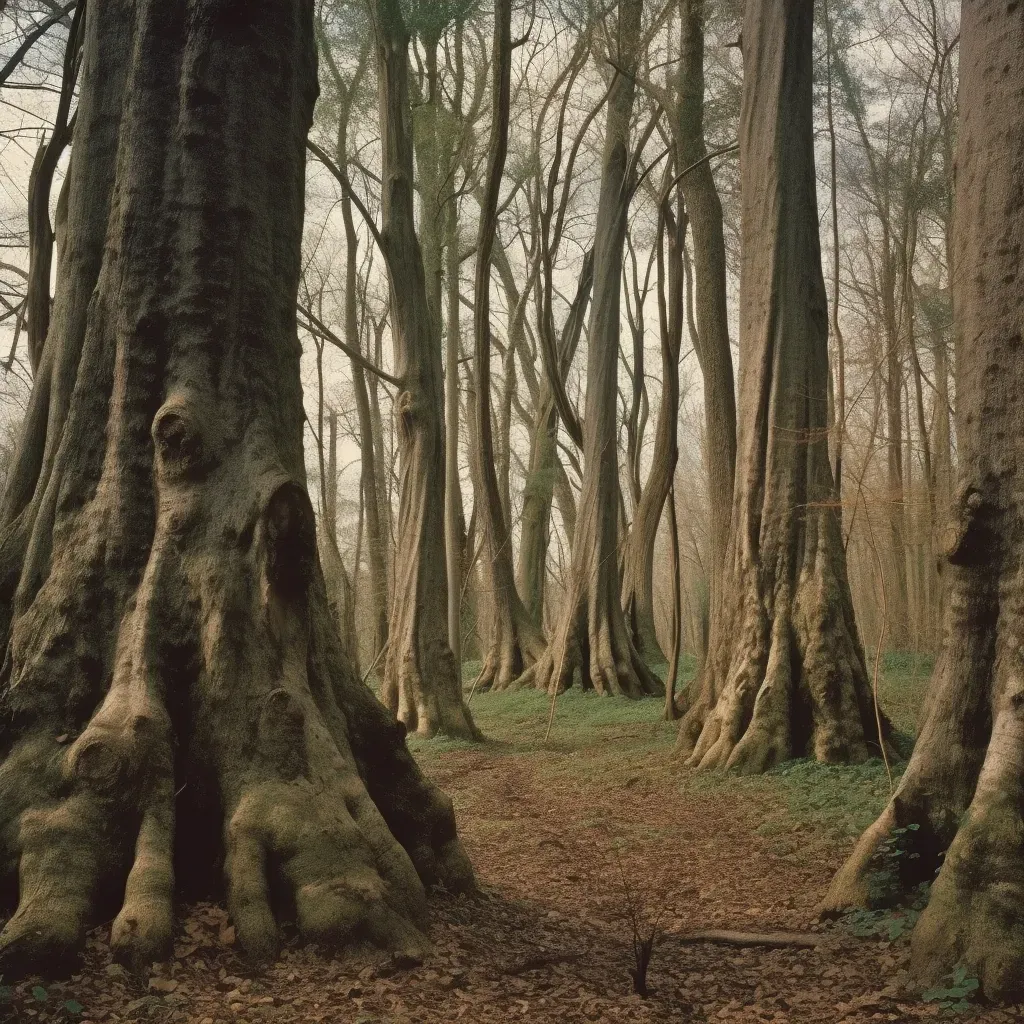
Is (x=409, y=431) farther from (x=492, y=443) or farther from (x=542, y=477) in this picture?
(x=542, y=477)

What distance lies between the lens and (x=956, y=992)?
3.08m

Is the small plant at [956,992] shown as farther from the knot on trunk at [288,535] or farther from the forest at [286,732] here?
the knot on trunk at [288,535]

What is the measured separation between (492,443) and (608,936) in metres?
9.35

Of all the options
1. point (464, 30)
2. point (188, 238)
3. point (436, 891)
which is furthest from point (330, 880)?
point (464, 30)

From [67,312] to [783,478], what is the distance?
5.60 metres

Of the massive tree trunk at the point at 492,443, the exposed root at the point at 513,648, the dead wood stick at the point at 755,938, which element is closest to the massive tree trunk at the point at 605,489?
the exposed root at the point at 513,648

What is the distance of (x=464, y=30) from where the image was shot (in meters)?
16.5

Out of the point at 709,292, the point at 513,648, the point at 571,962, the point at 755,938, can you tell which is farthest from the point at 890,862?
the point at 513,648

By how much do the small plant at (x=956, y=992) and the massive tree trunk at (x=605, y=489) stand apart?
928 cm

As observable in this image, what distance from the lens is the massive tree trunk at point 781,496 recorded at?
7.38 m

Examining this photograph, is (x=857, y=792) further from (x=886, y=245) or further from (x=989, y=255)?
(x=886, y=245)

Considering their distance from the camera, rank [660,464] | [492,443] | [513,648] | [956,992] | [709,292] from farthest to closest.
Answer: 1. [513,648]
2. [492,443]
3. [660,464]
4. [709,292]
5. [956,992]

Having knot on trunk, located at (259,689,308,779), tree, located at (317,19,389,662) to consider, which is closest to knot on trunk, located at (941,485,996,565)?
knot on trunk, located at (259,689,308,779)

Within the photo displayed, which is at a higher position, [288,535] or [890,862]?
[288,535]
